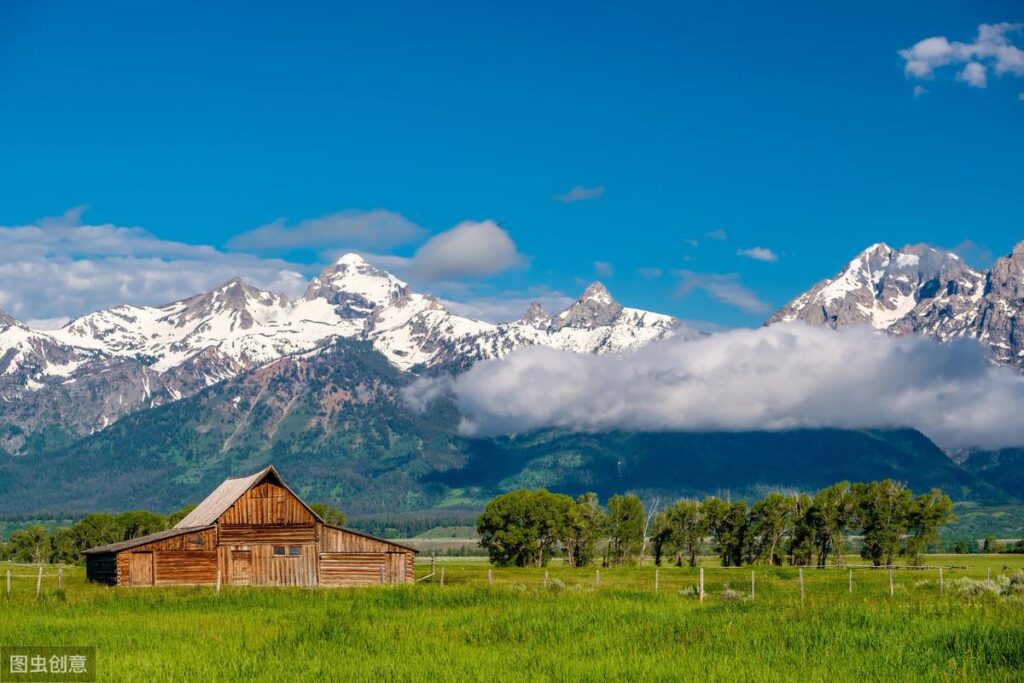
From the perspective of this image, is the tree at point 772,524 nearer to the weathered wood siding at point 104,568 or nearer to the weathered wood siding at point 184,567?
the weathered wood siding at point 184,567

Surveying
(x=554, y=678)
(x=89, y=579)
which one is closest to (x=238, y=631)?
(x=554, y=678)

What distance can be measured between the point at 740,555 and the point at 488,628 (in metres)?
113

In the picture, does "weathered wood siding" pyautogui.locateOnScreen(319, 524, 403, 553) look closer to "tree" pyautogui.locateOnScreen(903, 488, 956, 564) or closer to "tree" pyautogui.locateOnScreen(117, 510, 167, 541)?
"tree" pyautogui.locateOnScreen(903, 488, 956, 564)

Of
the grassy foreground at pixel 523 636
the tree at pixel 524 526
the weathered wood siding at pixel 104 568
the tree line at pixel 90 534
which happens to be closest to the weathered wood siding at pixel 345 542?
the weathered wood siding at pixel 104 568

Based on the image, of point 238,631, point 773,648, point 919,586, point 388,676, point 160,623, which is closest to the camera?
point 388,676

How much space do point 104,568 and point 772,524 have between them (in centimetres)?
8943

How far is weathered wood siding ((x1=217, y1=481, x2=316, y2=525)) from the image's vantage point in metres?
74.2

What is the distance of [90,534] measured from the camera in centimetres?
16312

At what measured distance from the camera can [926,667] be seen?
1039 inches

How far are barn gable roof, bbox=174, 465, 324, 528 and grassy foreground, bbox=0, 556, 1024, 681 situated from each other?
27959 mm

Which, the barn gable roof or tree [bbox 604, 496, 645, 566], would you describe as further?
tree [bbox 604, 496, 645, 566]

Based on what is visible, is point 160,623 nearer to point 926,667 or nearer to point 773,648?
point 773,648

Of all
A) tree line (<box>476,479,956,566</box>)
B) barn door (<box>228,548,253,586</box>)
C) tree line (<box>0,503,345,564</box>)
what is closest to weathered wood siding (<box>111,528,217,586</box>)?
barn door (<box>228,548,253,586</box>)

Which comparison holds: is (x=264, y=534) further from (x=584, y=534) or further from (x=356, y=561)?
(x=584, y=534)
